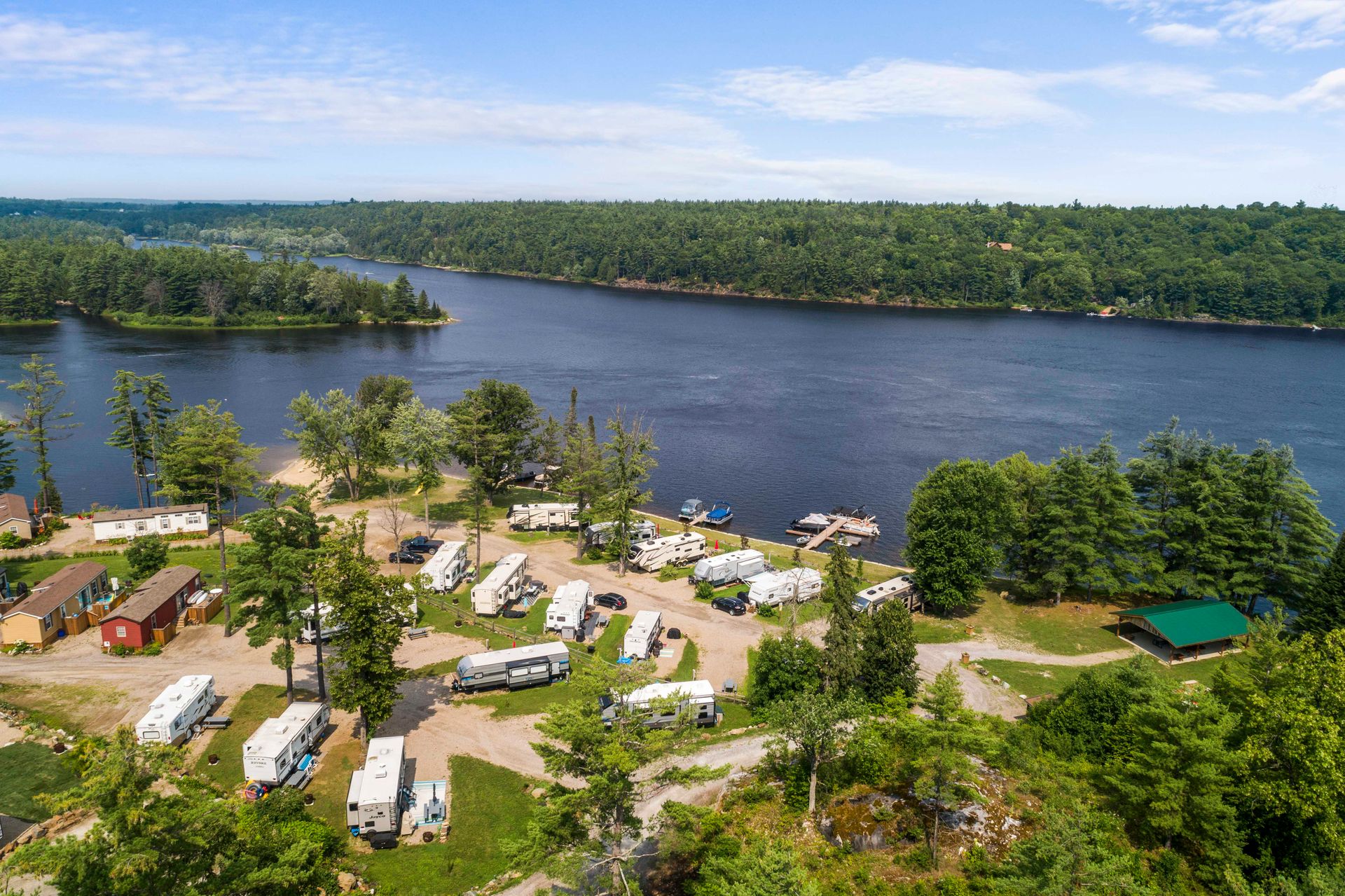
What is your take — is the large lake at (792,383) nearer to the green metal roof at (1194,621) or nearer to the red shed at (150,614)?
the green metal roof at (1194,621)

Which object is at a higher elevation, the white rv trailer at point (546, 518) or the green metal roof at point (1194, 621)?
the green metal roof at point (1194, 621)

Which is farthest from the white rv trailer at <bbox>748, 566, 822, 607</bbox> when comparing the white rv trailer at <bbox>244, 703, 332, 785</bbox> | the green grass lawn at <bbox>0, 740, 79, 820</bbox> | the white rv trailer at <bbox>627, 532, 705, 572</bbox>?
the green grass lawn at <bbox>0, 740, 79, 820</bbox>

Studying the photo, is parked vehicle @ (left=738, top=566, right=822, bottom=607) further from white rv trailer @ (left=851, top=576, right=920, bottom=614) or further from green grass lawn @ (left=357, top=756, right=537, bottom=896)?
green grass lawn @ (left=357, top=756, right=537, bottom=896)

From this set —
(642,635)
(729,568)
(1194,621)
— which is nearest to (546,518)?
(729,568)

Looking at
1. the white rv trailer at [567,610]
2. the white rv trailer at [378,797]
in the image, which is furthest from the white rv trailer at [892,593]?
the white rv trailer at [378,797]

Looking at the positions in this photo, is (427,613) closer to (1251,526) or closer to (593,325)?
(1251,526)

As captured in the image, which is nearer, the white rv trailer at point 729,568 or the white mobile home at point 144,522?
the white rv trailer at point 729,568
